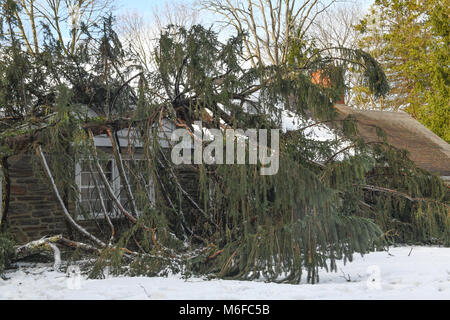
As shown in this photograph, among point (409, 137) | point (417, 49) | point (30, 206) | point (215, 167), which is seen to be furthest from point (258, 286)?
point (417, 49)

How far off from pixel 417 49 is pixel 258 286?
1943 centimetres

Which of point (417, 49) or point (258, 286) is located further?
point (417, 49)

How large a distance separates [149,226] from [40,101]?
3.83 m

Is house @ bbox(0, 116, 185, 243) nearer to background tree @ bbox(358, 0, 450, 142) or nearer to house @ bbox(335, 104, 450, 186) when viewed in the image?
house @ bbox(335, 104, 450, 186)

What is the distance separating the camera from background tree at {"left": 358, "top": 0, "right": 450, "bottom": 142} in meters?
19.6

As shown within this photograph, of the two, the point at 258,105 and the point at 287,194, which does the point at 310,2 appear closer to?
the point at 258,105

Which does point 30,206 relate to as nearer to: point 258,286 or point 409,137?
point 258,286

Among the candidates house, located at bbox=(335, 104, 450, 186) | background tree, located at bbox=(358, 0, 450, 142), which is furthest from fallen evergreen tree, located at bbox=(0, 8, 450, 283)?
background tree, located at bbox=(358, 0, 450, 142)

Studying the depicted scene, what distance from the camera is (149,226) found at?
21.4 ft

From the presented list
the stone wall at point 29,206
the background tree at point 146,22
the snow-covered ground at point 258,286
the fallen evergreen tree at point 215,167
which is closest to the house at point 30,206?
the stone wall at point 29,206

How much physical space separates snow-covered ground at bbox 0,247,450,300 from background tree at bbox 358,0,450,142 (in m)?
14.5

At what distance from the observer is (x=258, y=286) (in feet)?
17.5

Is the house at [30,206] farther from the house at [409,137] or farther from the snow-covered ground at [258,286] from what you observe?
the house at [409,137]
